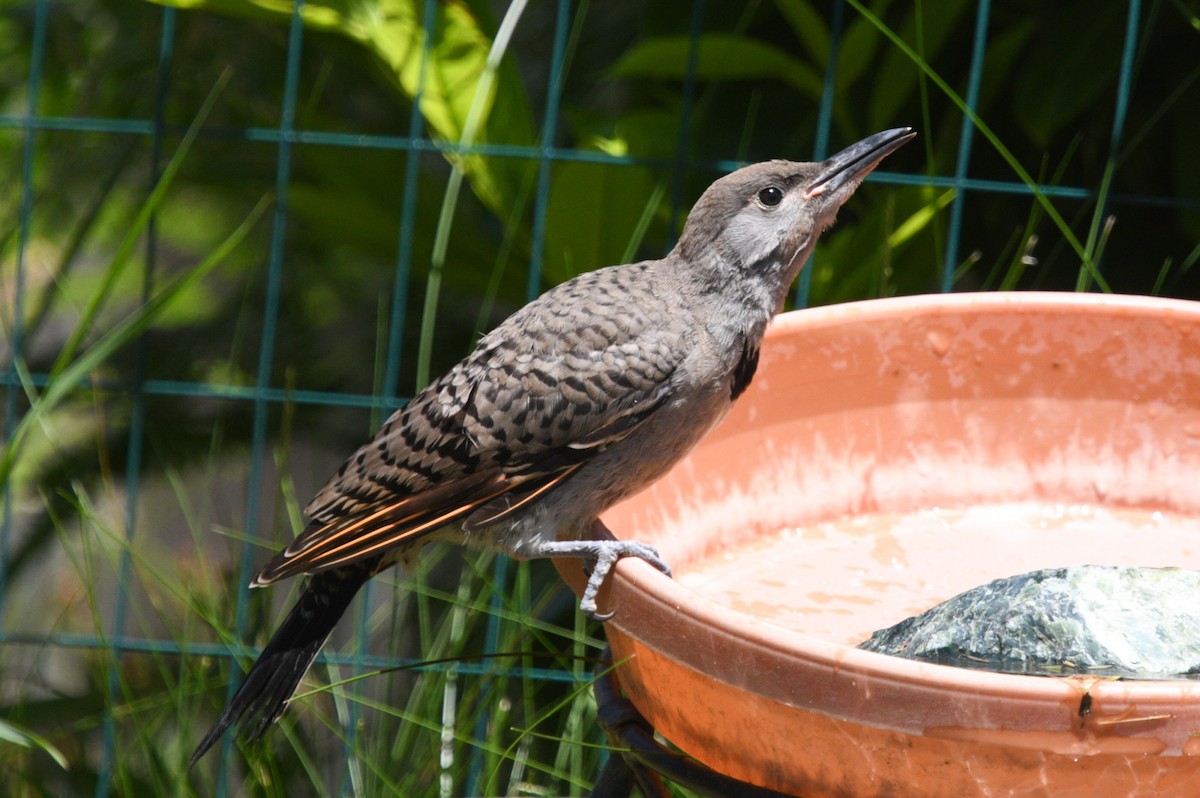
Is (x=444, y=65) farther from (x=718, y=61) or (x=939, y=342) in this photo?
(x=939, y=342)

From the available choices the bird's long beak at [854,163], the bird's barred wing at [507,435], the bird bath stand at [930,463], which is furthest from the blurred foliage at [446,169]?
the bird bath stand at [930,463]

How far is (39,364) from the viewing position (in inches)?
177

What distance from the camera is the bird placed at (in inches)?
105

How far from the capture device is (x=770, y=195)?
2.89 meters

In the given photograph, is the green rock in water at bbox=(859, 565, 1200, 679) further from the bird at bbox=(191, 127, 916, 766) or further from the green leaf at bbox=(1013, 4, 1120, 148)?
the green leaf at bbox=(1013, 4, 1120, 148)

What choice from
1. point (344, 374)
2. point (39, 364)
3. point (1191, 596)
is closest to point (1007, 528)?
point (1191, 596)

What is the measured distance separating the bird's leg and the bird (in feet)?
0.44

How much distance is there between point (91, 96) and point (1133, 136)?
3.15 m

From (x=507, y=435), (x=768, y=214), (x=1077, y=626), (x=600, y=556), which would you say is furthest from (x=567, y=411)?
(x=1077, y=626)

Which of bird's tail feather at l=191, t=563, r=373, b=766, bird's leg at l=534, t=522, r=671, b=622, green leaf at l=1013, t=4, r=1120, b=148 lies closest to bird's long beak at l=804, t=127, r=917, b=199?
bird's leg at l=534, t=522, r=671, b=622

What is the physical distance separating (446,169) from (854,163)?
2.10m

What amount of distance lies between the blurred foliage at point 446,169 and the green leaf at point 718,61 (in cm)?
1

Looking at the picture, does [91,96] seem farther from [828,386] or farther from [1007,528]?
[1007,528]

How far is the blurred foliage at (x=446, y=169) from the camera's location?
3.75 m
